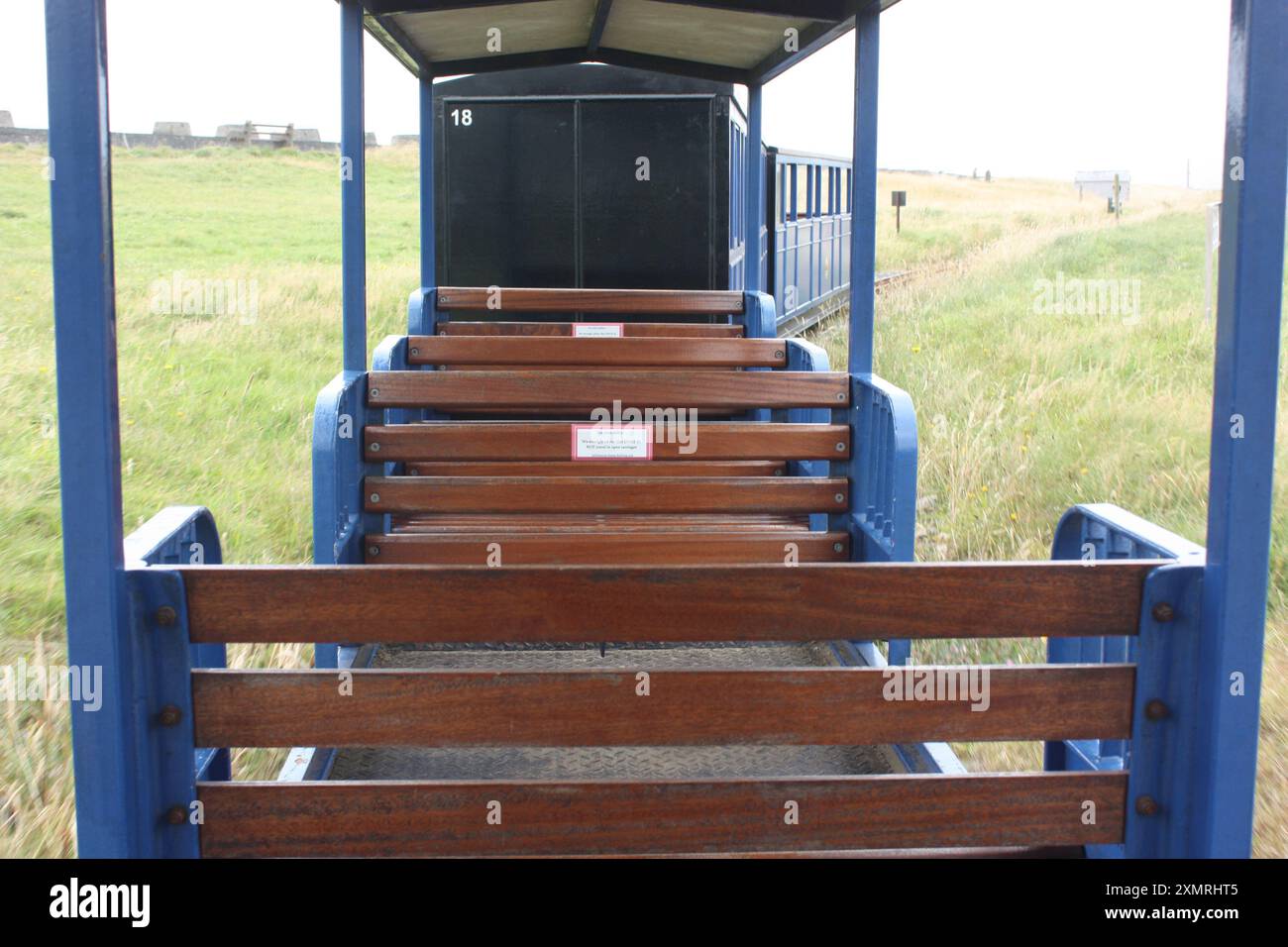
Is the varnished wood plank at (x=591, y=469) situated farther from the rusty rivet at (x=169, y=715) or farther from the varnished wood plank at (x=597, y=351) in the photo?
the rusty rivet at (x=169, y=715)

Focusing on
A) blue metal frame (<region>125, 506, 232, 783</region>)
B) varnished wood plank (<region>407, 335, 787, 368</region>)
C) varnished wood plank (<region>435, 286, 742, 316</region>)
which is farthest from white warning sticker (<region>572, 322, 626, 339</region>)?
blue metal frame (<region>125, 506, 232, 783</region>)

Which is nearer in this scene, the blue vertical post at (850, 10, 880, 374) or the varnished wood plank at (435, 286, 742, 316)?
the blue vertical post at (850, 10, 880, 374)

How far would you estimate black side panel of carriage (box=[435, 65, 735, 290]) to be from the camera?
312 inches

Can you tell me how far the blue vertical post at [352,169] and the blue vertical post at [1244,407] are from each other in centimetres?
335

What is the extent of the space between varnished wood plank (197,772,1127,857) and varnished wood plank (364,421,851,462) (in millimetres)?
2352

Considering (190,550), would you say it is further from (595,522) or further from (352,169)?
(352,169)

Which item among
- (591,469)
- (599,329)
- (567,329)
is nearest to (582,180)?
(567,329)

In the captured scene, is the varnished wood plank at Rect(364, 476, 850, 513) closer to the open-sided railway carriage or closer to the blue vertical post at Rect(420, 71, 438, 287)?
the open-sided railway carriage

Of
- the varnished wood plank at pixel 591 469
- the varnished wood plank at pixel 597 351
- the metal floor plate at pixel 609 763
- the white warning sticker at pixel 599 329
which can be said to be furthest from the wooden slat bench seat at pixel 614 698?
the white warning sticker at pixel 599 329

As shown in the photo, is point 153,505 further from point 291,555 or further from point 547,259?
point 547,259

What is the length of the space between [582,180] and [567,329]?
1635 mm

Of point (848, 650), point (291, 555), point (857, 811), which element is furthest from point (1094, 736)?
point (291, 555)

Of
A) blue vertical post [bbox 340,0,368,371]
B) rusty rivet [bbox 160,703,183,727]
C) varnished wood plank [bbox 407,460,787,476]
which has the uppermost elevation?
blue vertical post [bbox 340,0,368,371]

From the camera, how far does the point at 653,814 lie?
2.24m
